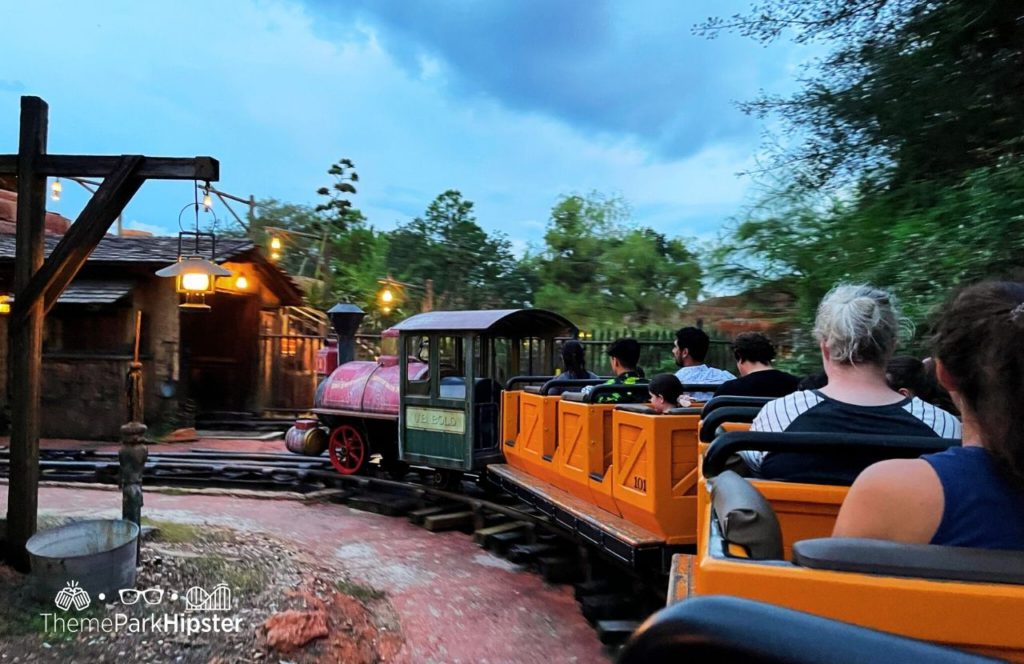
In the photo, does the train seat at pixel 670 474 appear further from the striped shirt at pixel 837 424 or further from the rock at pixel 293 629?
the rock at pixel 293 629

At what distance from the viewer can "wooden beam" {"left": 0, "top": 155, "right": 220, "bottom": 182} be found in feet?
15.2

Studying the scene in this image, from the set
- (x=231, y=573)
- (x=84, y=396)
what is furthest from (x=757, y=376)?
(x=84, y=396)

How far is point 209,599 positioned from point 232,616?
34 centimetres

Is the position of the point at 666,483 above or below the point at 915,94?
below

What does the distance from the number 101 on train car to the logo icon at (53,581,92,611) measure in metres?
3.86

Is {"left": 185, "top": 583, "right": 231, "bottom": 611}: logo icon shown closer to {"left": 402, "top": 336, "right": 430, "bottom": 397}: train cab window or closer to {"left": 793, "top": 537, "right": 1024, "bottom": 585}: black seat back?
{"left": 402, "top": 336, "right": 430, "bottom": 397}: train cab window

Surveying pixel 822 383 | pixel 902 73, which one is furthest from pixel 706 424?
pixel 902 73

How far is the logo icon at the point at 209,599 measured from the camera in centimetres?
402

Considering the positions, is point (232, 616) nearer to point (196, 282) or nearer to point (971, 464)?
point (196, 282)

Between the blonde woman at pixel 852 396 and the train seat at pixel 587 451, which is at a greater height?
the blonde woman at pixel 852 396

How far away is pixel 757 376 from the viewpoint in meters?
3.84

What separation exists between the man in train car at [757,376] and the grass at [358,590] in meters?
2.83

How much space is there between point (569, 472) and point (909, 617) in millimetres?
3986

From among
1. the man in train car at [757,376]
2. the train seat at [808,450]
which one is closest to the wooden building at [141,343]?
the man in train car at [757,376]
